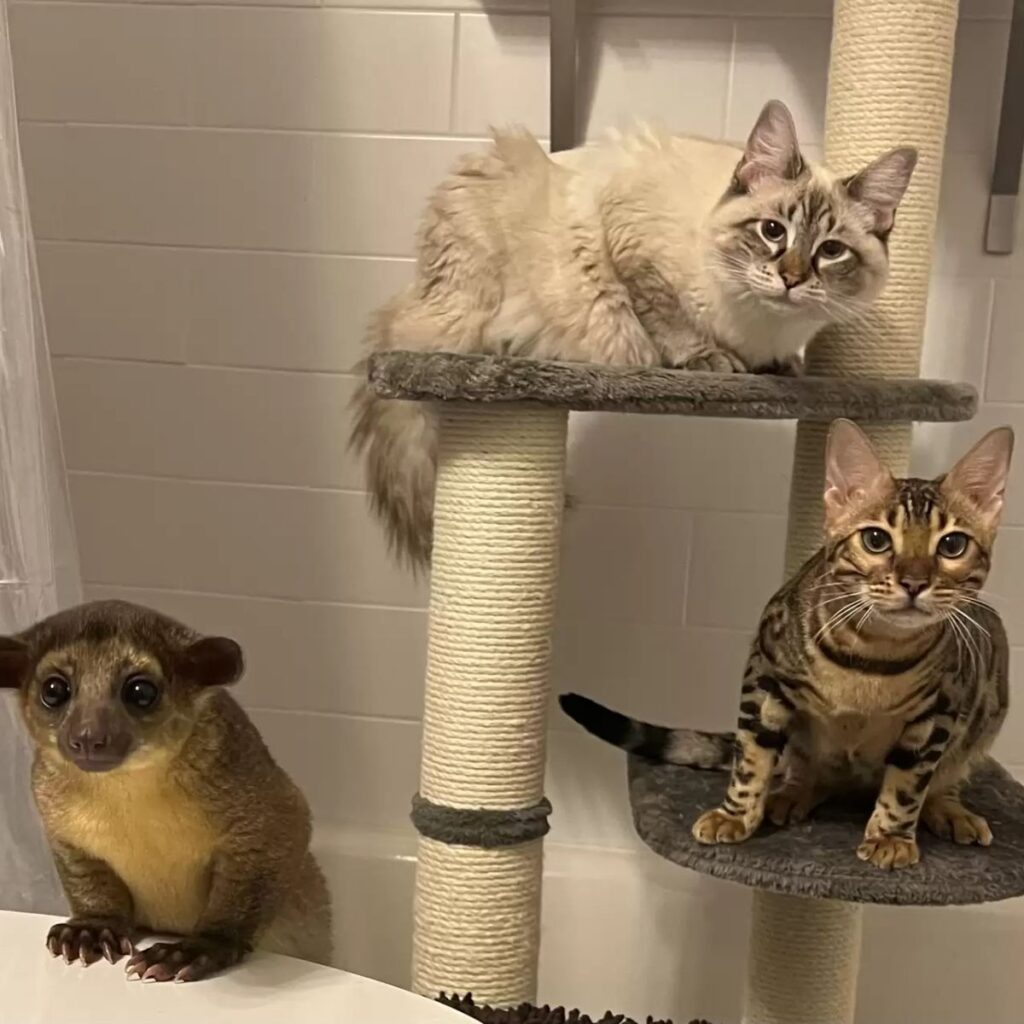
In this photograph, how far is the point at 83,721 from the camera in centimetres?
78

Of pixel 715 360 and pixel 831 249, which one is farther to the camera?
pixel 715 360

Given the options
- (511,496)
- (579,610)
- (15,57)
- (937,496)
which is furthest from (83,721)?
(15,57)

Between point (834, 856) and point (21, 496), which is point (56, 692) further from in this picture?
point (834, 856)

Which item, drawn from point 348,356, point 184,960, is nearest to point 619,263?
point 348,356

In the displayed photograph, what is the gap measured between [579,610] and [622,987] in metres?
0.50

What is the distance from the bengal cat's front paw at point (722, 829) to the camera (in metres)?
0.98

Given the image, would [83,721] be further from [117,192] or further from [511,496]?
[117,192]

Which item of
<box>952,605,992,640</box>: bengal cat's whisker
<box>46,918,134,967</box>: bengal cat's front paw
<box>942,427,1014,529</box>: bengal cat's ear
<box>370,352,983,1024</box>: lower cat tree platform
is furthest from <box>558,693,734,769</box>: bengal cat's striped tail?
<box>46,918,134,967</box>: bengal cat's front paw

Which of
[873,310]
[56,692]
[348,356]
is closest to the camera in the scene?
[56,692]

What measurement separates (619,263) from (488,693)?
1.51 feet

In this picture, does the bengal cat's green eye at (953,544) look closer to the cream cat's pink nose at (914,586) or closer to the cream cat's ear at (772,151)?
the cream cat's pink nose at (914,586)

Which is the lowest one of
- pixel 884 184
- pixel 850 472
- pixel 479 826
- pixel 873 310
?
pixel 479 826

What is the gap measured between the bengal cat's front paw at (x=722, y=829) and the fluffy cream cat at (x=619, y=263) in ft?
1.48

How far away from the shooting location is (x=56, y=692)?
0.81 meters
